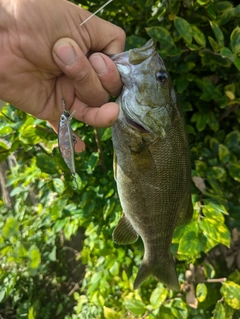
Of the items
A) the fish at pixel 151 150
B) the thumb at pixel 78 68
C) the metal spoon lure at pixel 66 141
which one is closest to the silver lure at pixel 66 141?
the metal spoon lure at pixel 66 141

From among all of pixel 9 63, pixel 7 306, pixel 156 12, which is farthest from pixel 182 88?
pixel 7 306

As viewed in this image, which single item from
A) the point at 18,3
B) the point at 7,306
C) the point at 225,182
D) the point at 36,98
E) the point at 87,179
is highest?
the point at 18,3

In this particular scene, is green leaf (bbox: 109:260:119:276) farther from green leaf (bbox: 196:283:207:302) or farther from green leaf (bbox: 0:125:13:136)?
green leaf (bbox: 0:125:13:136)

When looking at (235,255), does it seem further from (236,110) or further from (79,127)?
(79,127)

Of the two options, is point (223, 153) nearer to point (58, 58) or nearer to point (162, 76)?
point (162, 76)

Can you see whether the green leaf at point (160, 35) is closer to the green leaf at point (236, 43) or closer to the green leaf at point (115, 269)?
the green leaf at point (236, 43)

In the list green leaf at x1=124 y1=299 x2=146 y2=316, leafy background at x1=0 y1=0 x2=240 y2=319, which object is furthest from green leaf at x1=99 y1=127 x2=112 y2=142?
green leaf at x1=124 y1=299 x2=146 y2=316
